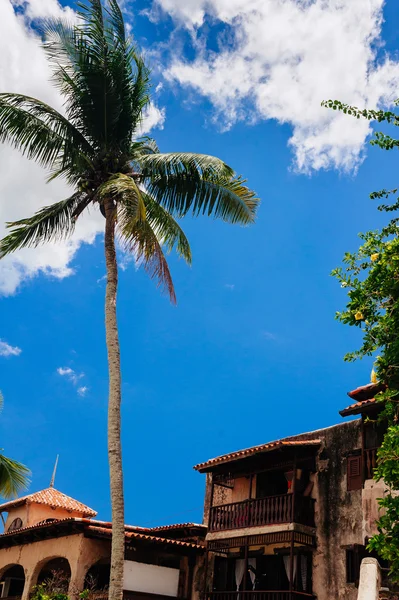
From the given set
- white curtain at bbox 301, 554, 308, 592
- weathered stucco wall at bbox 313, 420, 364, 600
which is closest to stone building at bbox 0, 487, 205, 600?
white curtain at bbox 301, 554, 308, 592

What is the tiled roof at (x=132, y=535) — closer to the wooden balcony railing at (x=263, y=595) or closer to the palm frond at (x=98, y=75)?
the wooden balcony railing at (x=263, y=595)

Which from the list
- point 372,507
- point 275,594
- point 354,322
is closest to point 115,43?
point 354,322

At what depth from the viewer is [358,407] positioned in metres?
19.6

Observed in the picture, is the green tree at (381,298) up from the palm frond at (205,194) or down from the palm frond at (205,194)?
down

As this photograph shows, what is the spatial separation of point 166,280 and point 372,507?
8.57 metres

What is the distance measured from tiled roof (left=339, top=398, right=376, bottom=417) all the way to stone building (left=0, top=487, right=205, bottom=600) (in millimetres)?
8648

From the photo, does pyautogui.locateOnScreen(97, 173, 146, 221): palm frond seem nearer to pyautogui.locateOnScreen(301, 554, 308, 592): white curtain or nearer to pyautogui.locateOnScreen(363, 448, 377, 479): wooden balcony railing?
pyautogui.locateOnScreen(363, 448, 377, 479): wooden balcony railing

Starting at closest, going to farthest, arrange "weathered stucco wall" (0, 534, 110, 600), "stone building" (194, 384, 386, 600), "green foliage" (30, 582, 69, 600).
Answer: "stone building" (194, 384, 386, 600) → "green foliage" (30, 582, 69, 600) → "weathered stucco wall" (0, 534, 110, 600)

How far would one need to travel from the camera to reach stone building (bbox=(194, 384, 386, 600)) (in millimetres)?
20891

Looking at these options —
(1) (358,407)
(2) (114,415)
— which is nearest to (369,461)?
(1) (358,407)

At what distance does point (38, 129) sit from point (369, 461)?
1380 cm

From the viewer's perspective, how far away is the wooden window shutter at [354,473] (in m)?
21.6

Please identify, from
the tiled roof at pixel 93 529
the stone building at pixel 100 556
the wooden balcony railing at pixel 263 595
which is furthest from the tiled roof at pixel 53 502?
the wooden balcony railing at pixel 263 595

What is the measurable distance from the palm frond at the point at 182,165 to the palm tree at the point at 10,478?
58.5 feet
